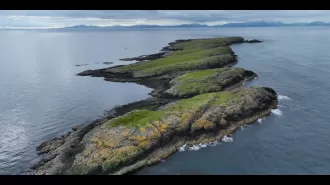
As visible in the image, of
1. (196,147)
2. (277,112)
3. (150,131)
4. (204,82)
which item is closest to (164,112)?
(150,131)

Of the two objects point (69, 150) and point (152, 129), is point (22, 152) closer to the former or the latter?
point (69, 150)

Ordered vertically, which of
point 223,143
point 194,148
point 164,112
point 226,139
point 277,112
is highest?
point 164,112

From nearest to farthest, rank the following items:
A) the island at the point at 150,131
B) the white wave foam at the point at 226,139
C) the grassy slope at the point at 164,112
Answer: the island at the point at 150,131, the white wave foam at the point at 226,139, the grassy slope at the point at 164,112

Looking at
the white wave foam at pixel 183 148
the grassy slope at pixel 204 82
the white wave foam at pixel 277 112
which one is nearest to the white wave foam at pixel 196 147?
the white wave foam at pixel 183 148

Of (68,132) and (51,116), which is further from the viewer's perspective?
(51,116)

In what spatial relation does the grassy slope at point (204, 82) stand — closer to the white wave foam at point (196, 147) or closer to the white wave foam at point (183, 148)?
the white wave foam at point (196, 147)

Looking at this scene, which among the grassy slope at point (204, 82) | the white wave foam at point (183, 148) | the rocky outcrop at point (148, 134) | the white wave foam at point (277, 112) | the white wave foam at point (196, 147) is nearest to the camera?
the rocky outcrop at point (148, 134)

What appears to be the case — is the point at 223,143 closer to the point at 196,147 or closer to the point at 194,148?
the point at 196,147

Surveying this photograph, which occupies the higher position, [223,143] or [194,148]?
[223,143]

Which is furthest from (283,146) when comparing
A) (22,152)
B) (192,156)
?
(22,152)
